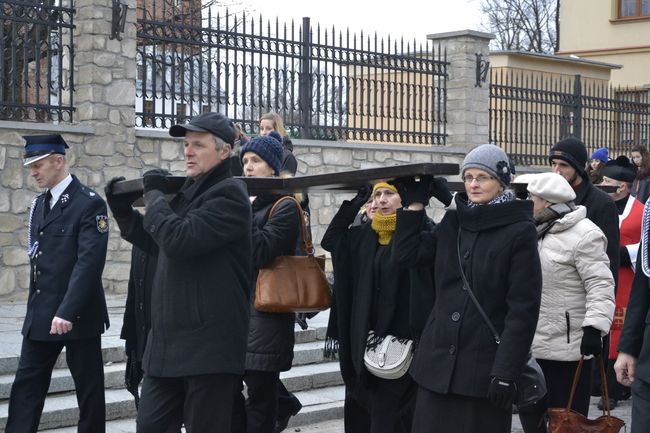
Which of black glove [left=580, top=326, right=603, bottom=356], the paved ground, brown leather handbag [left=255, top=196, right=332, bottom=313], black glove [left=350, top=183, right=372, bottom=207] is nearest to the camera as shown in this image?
black glove [left=580, top=326, right=603, bottom=356]

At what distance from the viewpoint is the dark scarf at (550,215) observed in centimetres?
658

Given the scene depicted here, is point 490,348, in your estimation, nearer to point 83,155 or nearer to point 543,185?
point 543,185

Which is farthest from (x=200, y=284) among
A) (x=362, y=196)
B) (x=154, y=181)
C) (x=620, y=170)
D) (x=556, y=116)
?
(x=556, y=116)

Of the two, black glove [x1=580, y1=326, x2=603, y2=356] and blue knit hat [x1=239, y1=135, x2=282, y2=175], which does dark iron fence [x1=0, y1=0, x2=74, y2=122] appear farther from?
black glove [x1=580, y1=326, x2=603, y2=356]

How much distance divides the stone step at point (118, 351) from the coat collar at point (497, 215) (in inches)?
162

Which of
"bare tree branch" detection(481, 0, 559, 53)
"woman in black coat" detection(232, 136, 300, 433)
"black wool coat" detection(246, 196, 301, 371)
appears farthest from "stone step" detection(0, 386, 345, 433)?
"bare tree branch" detection(481, 0, 559, 53)

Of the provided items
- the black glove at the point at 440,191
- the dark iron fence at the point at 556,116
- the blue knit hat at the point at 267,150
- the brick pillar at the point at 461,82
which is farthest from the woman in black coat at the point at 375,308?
the dark iron fence at the point at 556,116

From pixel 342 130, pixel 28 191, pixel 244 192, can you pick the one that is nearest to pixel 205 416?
pixel 244 192

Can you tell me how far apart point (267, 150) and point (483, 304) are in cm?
213

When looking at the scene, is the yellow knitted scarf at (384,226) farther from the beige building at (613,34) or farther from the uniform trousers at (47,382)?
the beige building at (613,34)

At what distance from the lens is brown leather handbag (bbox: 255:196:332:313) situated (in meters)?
6.49

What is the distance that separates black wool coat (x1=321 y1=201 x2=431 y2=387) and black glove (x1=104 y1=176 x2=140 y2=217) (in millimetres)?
1344

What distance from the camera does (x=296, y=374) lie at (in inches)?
362

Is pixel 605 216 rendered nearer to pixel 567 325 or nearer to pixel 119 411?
pixel 567 325
